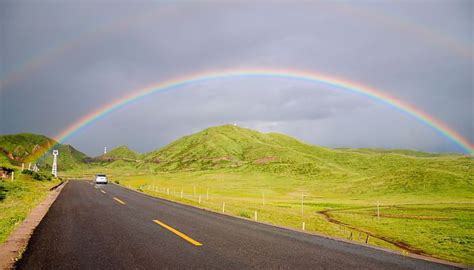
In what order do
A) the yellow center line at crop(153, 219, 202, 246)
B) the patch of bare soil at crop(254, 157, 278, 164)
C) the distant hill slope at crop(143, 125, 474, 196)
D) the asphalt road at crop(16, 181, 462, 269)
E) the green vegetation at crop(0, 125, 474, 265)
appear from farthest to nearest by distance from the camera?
the patch of bare soil at crop(254, 157, 278, 164)
the distant hill slope at crop(143, 125, 474, 196)
the green vegetation at crop(0, 125, 474, 265)
the yellow center line at crop(153, 219, 202, 246)
the asphalt road at crop(16, 181, 462, 269)

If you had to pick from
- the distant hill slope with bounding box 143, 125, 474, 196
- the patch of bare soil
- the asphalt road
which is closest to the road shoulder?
the asphalt road

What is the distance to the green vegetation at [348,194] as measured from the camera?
86.9 feet

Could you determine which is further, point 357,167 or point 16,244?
point 357,167

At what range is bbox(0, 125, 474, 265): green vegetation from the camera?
2650 cm

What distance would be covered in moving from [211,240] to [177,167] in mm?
182440

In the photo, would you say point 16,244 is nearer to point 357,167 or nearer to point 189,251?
point 189,251

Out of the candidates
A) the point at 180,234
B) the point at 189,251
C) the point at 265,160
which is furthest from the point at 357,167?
the point at 189,251

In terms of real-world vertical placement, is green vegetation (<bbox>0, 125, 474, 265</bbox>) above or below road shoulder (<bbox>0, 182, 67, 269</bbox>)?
below

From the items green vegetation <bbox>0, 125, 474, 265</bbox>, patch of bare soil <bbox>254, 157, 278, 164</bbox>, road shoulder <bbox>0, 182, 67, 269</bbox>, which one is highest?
patch of bare soil <bbox>254, 157, 278, 164</bbox>

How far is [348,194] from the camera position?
8150 cm

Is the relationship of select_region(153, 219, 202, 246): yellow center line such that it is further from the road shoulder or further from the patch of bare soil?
the patch of bare soil

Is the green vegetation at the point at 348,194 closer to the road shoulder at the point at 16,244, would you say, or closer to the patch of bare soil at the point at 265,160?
the patch of bare soil at the point at 265,160

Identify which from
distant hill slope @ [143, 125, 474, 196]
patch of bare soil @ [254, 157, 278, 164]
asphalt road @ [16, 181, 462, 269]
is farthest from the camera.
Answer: patch of bare soil @ [254, 157, 278, 164]

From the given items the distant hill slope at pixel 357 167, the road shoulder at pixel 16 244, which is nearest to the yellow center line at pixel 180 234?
the road shoulder at pixel 16 244
